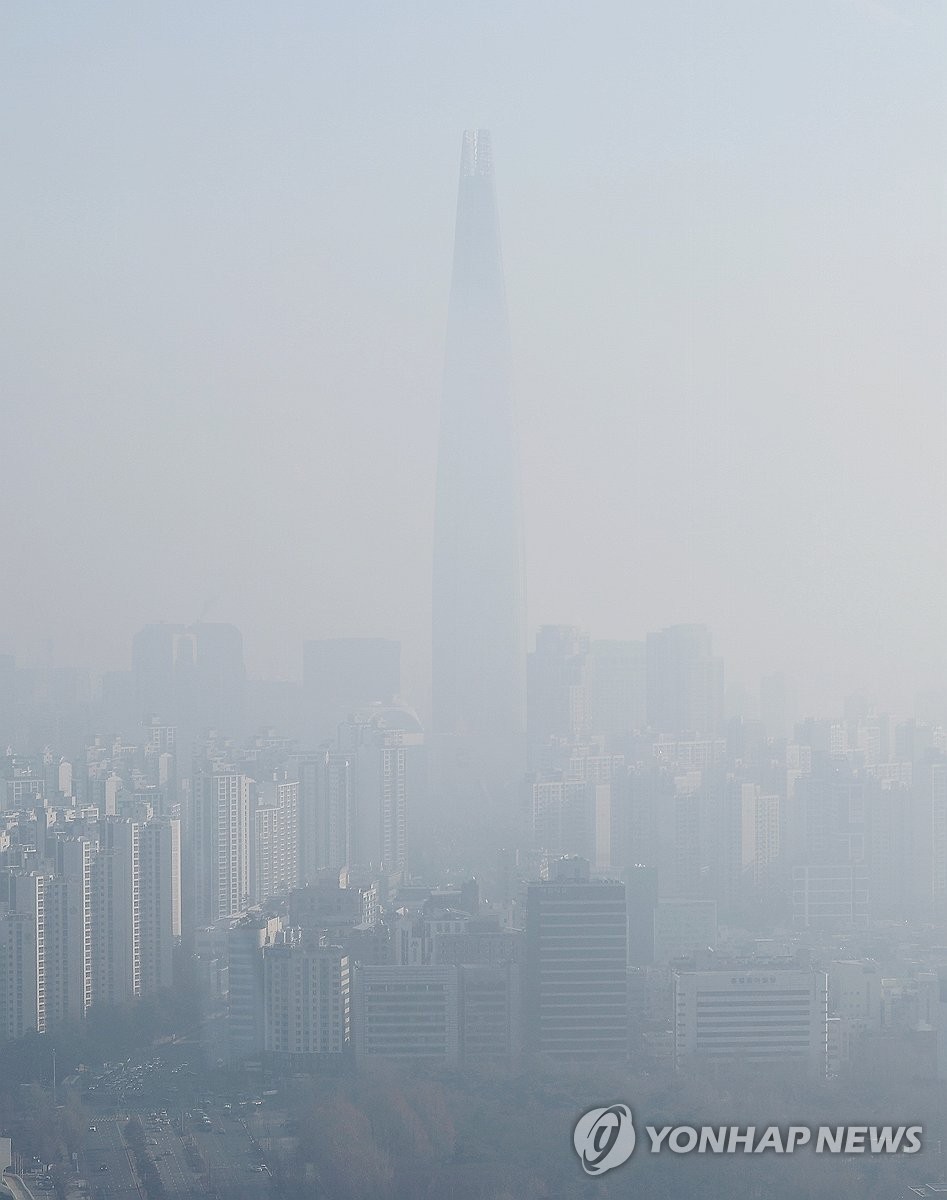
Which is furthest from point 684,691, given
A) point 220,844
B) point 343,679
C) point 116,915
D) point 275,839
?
point 116,915

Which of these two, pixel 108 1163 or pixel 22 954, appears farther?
pixel 22 954

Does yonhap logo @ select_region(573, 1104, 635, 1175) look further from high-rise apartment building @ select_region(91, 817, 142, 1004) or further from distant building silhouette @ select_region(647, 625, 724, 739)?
distant building silhouette @ select_region(647, 625, 724, 739)

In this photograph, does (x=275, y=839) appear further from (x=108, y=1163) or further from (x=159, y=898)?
(x=108, y=1163)

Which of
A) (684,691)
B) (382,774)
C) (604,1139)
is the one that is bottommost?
(604,1139)

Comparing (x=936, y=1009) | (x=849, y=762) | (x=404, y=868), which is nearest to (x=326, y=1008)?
(x=936, y=1009)

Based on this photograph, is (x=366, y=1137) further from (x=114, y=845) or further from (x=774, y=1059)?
(x=114, y=845)

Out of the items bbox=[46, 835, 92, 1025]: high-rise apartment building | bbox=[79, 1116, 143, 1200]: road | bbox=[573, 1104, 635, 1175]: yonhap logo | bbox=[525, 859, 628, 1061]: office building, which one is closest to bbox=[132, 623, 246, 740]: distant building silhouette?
bbox=[46, 835, 92, 1025]: high-rise apartment building

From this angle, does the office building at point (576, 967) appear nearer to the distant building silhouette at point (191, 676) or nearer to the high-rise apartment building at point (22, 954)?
the high-rise apartment building at point (22, 954)
